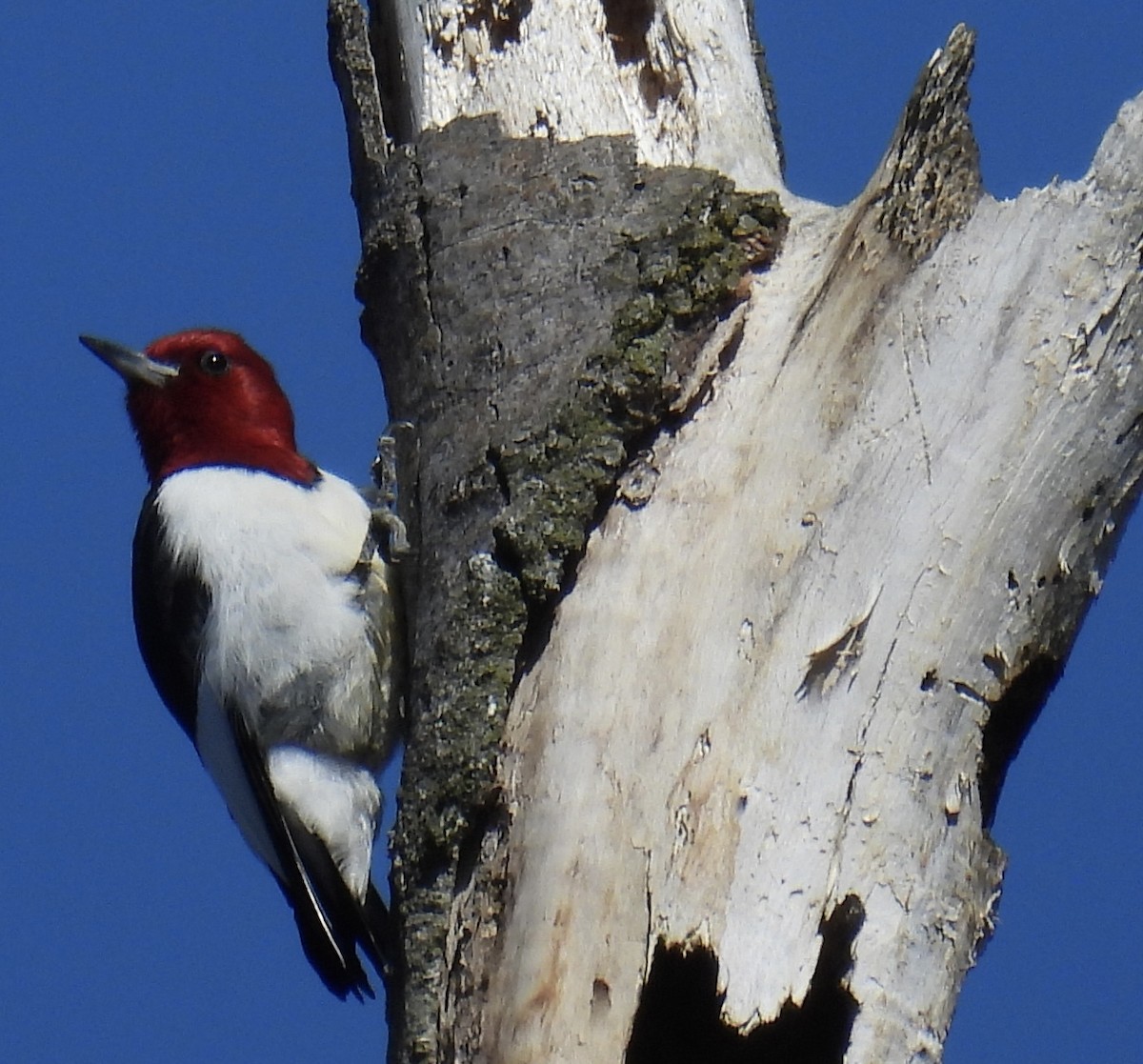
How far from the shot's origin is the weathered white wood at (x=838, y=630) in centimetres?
211

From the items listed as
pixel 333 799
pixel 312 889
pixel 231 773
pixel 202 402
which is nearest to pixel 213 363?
pixel 202 402

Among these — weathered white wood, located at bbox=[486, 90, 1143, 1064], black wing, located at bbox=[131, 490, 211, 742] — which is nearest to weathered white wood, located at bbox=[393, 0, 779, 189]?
weathered white wood, located at bbox=[486, 90, 1143, 1064]

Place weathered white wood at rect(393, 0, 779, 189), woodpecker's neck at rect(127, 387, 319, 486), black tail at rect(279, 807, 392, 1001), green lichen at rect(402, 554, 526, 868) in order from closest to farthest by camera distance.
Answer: green lichen at rect(402, 554, 526, 868) → weathered white wood at rect(393, 0, 779, 189) → black tail at rect(279, 807, 392, 1001) → woodpecker's neck at rect(127, 387, 319, 486)

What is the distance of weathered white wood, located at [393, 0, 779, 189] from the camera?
2852 mm

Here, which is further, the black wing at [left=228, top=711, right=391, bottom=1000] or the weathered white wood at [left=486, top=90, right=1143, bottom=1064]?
the black wing at [left=228, top=711, right=391, bottom=1000]

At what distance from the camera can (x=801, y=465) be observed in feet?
7.75

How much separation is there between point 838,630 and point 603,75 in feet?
4.00

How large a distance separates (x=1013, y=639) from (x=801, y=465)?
0.40 metres

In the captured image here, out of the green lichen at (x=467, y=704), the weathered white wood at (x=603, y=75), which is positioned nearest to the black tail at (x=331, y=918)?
the green lichen at (x=467, y=704)

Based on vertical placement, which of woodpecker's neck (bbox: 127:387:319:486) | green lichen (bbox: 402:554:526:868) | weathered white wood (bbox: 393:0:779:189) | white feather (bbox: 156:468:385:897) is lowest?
green lichen (bbox: 402:554:526:868)

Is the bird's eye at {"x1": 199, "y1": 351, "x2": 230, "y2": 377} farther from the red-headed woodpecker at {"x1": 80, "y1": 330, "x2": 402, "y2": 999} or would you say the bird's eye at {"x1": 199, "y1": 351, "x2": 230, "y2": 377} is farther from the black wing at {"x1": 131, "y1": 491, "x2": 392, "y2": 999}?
the black wing at {"x1": 131, "y1": 491, "x2": 392, "y2": 999}

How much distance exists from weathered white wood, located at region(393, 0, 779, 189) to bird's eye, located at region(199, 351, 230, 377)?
1013 mm

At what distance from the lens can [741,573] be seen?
2.30 meters

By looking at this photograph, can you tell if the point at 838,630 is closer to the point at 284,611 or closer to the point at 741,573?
the point at 741,573
